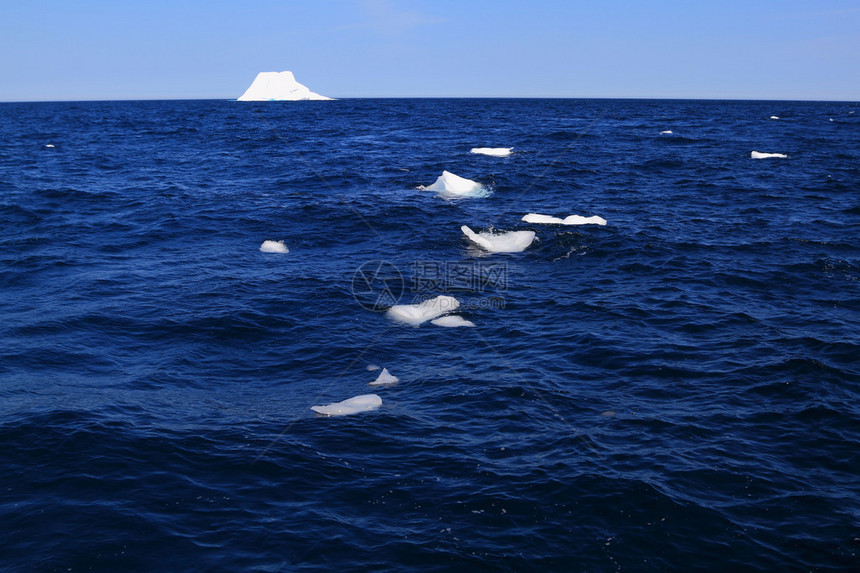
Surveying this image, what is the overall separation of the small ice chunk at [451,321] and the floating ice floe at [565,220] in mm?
10300

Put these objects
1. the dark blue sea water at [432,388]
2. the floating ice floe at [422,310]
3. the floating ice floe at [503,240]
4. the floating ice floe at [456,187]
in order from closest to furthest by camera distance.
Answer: the dark blue sea water at [432,388], the floating ice floe at [422,310], the floating ice floe at [503,240], the floating ice floe at [456,187]

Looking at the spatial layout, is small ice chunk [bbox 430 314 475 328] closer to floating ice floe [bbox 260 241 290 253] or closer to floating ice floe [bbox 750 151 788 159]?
floating ice floe [bbox 260 241 290 253]

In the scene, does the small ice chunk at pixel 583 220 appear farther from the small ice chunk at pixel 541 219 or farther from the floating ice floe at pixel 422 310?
the floating ice floe at pixel 422 310

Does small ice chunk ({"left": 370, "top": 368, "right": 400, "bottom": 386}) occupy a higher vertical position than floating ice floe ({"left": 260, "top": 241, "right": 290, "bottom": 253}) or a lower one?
lower

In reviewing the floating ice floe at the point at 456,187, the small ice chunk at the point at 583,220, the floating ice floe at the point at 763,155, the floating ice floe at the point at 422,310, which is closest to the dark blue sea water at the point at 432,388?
the floating ice floe at the point at 422,310

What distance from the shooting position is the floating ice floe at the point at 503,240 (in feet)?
80.5

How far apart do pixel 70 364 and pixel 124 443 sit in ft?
14.7

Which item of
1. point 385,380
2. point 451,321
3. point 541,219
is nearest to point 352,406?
point 385,380

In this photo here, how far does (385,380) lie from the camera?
47.0ft

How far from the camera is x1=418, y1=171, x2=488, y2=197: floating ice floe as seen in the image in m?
33.8

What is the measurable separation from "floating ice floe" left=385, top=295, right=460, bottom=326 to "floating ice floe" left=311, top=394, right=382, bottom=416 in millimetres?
4801

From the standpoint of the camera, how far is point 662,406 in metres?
12.9

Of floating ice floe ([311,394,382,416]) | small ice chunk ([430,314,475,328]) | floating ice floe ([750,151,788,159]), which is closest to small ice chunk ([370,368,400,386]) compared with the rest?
floating ice floe ([311,394,382,416])

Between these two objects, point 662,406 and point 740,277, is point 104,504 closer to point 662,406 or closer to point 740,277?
point 662,406
